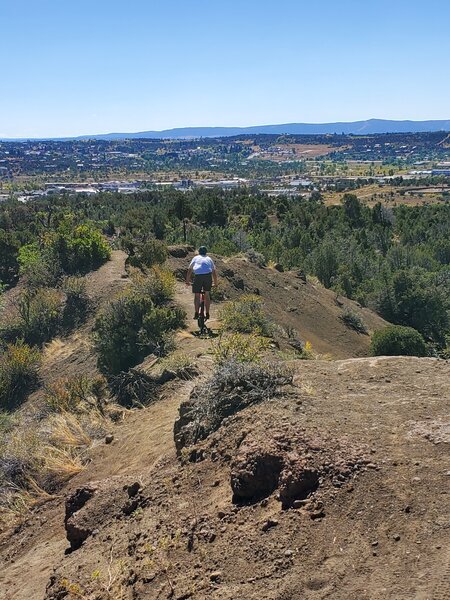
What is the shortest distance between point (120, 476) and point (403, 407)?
3.44 meters

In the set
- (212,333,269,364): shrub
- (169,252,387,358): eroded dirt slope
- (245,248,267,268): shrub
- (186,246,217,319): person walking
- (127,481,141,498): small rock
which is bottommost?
(169,252,387,358): eroded dirt slope

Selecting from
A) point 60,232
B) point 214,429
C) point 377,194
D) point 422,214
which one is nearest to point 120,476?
point 214,429

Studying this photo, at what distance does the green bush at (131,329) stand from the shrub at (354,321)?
403 inches

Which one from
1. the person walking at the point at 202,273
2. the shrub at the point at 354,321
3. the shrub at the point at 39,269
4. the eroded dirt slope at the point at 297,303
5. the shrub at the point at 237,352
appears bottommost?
the shrub at the point at 354,321

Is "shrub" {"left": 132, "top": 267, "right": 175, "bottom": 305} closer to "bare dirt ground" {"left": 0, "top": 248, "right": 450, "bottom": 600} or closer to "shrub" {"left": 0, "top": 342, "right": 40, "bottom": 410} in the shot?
"shrub" {"left": 0, "top": 342, "right": 40, "bottom": 410}

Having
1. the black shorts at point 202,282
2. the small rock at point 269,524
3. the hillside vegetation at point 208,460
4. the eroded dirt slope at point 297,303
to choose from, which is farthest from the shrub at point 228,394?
the eroded dirt slope at point 297,303

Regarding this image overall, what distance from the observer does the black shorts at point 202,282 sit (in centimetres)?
1246

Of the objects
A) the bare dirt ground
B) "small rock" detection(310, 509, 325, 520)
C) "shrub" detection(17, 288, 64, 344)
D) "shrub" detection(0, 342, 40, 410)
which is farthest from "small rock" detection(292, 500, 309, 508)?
"shrub" detection(17, 288, 64, 344)

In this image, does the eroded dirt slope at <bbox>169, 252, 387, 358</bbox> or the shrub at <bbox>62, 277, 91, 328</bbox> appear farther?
the eroded dirt slope at <bbox>169, 252, 387, 358</bbox>

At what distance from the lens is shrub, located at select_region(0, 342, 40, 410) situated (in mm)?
14758

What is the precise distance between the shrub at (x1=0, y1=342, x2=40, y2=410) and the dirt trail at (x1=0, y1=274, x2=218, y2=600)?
583 centimetres

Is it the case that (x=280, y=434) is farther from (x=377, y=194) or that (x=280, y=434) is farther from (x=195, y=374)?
(x=377, y=194)

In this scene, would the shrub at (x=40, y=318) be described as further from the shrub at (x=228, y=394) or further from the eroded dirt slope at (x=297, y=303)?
the shrub at (x=228, y=394)

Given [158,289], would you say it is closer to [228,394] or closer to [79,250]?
[79,250]
